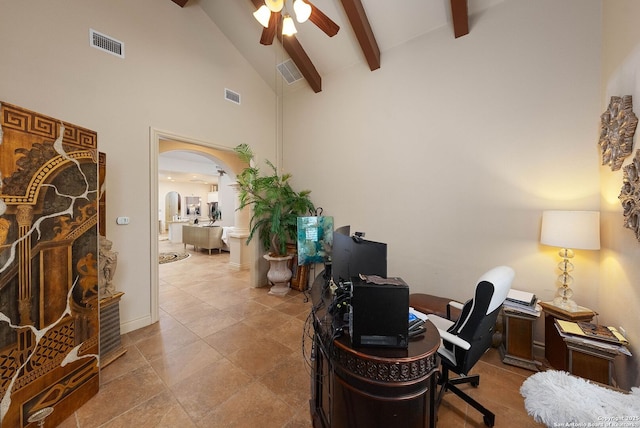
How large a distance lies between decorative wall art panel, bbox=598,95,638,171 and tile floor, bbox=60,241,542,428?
1.96 metres

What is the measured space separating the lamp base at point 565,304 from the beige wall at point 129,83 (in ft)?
14.3

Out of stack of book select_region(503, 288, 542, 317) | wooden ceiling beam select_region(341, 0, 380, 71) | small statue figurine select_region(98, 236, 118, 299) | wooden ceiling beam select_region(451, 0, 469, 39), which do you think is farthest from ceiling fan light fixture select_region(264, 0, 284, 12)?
stack of book select_region(503, 288, 542, 317)

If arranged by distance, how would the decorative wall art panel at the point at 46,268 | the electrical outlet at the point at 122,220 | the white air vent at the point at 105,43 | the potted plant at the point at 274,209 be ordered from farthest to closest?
the potted plant at the point at 274,209, the electrical outlet at the point at 122,220, the white air vent at the point at 105,43, the decorative wall art panel at the point at 46,268

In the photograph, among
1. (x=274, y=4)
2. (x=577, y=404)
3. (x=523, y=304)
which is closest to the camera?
(x=577, y=404)

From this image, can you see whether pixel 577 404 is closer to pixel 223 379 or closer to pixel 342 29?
pixel 223 379

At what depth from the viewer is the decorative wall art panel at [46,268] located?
1.37 metres

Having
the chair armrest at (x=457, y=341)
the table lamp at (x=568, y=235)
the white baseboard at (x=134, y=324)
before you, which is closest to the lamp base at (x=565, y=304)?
the table lamp at (x=568, y=235)

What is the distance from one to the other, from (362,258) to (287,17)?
2294 millimetres

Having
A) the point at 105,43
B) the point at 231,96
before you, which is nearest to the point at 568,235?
the point at 231,96

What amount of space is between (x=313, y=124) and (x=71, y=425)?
4.25m

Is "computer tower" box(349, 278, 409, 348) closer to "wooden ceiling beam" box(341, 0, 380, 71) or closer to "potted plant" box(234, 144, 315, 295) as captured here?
"potted plant" box(234, 144, 315, 295)

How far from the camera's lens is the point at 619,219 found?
5.81 ft

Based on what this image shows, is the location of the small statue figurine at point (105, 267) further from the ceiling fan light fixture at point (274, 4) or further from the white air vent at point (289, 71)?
the white air vent at point (289, 71)

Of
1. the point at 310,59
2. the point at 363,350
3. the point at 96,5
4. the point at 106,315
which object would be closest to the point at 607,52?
the point at 363,350
